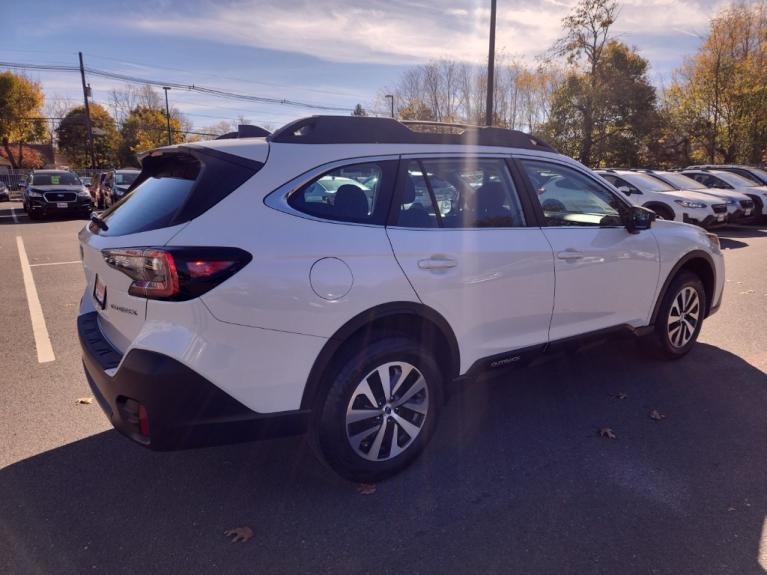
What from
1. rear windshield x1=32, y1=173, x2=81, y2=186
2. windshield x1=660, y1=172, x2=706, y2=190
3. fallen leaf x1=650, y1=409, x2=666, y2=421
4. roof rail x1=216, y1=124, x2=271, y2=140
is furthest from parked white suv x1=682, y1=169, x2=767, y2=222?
rear windshield x1=32, y1=173, x2=81, y2=186

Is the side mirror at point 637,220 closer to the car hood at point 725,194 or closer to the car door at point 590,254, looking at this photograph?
the car door at point 590,254

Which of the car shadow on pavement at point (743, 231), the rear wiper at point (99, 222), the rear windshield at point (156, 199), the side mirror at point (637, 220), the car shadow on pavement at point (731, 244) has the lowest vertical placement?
the car shadow on pavement at point (743, 231)

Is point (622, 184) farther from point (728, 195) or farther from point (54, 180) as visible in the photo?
point (54, 180)

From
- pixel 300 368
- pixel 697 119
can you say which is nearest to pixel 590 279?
pixel 300 368

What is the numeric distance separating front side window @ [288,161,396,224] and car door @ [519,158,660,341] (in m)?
1.13

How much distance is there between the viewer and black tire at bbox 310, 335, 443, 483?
2.81m

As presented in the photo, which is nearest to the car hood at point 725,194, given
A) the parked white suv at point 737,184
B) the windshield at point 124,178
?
the parked white suv at point 737,184

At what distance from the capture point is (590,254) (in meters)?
3.83

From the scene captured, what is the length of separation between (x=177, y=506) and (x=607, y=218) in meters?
3.31

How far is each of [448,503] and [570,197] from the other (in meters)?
2.37

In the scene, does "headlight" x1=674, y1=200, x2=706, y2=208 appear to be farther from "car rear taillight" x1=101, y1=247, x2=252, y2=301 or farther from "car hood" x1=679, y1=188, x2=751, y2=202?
"car rear taillight" x1=101, y1=247, x2=252, y2=301

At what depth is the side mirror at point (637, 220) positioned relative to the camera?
13.6 feet

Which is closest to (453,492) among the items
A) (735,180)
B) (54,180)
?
(735,180)

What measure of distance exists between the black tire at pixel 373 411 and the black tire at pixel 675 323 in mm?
2398
